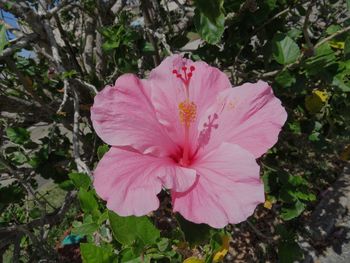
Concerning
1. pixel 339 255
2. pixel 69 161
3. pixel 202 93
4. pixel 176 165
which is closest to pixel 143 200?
pixel 176 165

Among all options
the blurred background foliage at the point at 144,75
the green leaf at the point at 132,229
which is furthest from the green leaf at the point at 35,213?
the green leaf at the point at 132,229

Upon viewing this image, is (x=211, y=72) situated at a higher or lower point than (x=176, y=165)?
higher

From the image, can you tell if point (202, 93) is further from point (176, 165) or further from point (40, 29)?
point (40, 29)

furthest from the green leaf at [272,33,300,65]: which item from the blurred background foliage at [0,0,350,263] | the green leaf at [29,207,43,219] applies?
the green leaf at [29,207,43,219]

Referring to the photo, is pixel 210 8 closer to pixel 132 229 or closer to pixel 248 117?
pixel 248 117

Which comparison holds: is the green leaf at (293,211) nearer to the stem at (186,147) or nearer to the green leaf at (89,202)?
the stem at (186,147)
